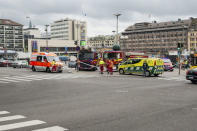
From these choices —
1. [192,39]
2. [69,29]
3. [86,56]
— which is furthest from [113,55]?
[69,29]

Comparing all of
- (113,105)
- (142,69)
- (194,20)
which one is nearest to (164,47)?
(194,20)

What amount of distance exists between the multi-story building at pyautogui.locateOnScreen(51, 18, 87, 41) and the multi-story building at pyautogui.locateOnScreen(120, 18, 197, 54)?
29594 mm

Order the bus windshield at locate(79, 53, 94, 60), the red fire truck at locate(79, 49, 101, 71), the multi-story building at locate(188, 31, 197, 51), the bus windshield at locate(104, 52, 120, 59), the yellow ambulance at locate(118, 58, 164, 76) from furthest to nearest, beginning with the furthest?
the multi-story building at locate(188, 31, 197, 51)
the bus windshield at locate(104, 52, 120, 59)
the bus windshield at locate(79, 53, 94, 60)
the red fire truck at locate(79, 49, 101, 71)
the yellow ambulance at locate(118, 58, 164, 76)

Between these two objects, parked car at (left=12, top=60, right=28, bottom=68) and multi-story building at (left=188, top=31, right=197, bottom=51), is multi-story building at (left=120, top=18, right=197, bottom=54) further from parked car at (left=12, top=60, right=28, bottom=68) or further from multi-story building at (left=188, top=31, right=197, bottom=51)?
parked car at (left=12, top=60, right=28, bottom=68)

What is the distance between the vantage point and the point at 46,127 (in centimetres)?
655

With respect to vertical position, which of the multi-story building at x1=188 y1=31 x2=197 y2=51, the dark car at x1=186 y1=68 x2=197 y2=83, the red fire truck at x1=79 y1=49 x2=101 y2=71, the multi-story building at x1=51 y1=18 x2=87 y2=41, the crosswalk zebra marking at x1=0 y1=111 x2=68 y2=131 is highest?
the multi-story building at x1=51 y1=18 x2=87 y2=41

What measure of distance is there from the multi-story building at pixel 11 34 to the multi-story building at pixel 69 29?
2667 cm

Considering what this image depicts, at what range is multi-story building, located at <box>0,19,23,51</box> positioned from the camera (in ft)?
536

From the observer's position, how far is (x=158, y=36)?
157375mm

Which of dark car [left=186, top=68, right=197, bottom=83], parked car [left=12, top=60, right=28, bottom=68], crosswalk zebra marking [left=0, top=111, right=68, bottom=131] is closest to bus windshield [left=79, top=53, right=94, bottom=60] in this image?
parked car [left=12, top=60, right=28, bottom=68]

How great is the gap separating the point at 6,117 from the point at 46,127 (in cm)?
181

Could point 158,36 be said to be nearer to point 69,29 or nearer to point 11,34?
point 69,29

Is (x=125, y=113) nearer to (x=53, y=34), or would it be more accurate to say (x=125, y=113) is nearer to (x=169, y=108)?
(x=169, y=108)

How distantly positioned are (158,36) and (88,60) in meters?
129
